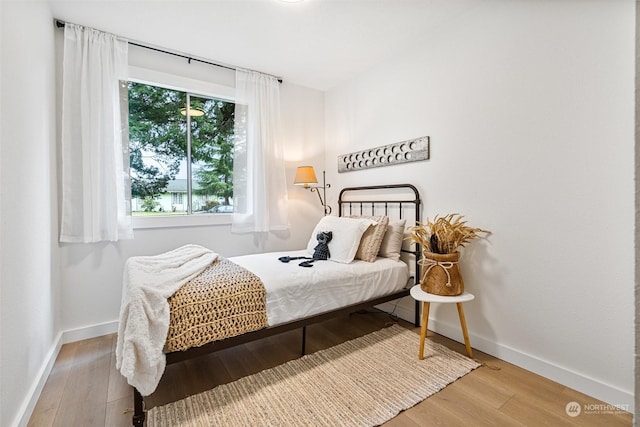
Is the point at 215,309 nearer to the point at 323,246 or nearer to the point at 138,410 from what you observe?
the point at 138,410

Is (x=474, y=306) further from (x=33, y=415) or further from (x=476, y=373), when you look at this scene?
(x=33, y=415)

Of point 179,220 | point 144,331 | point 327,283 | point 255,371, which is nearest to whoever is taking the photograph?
point 144,331

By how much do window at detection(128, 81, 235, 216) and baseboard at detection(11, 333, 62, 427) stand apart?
1211 mm

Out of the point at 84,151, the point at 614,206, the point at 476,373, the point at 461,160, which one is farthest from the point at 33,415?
the point at 614,206

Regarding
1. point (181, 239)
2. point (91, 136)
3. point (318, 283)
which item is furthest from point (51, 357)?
point (318, 283)

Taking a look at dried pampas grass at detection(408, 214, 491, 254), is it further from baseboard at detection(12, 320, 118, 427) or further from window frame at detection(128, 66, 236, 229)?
baseboard at detection(12, 320, 118, 427)

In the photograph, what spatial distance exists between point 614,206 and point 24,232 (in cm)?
320

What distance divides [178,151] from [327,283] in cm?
209

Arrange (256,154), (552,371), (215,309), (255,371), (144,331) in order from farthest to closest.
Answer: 1. (256,154)
2. (255,371)
3. (552,371)
4. (215,309)
5. (144,331)

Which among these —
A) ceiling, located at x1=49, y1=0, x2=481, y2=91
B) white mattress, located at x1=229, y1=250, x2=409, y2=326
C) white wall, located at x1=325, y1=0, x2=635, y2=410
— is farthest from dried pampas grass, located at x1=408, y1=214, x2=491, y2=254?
ceiling, located at x1=49, y1=0, x2=481, y2=91

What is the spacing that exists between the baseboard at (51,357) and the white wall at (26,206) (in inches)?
0.5

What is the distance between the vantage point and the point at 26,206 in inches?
62.2

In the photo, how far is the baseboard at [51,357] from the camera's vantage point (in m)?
1.43

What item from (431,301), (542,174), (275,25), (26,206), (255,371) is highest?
(275,25)
